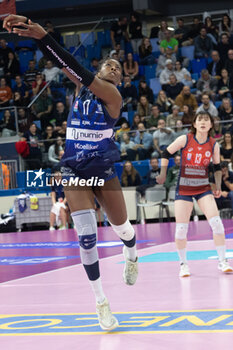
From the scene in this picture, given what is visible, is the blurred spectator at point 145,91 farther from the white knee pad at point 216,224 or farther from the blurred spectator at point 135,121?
the white knee pad at point 216,224

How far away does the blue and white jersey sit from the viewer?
4949mm

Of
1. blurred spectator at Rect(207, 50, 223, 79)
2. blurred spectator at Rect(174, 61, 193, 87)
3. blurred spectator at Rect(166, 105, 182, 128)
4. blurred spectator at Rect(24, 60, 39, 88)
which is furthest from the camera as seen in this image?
blurred spectator at Rect(24, 60, 39, 88)

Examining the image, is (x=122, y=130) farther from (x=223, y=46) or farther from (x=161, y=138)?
(x=223, y=46)

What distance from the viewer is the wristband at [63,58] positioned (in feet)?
14.3

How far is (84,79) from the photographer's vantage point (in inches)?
179

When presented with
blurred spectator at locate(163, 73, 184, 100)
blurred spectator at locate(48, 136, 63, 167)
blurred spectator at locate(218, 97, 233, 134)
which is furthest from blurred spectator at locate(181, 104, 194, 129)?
blurred spectator at locate(48, 136, 63, 167)

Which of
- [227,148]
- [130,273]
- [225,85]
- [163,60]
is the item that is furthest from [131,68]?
[130,273]

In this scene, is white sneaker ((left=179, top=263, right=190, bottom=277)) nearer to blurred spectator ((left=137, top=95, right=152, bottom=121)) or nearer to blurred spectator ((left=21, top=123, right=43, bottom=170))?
blurred spectator ((left=21, top=123, right=43, bottom=170))

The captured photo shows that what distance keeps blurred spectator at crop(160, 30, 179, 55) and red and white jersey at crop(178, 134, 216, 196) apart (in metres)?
12.6

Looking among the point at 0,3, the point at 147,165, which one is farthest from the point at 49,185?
the point at 0,3

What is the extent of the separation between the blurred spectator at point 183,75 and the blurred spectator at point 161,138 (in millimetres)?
2597

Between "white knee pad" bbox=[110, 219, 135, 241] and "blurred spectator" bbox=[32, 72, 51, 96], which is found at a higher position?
"blurred spectator" bbox=[32, 72, 51, 96]

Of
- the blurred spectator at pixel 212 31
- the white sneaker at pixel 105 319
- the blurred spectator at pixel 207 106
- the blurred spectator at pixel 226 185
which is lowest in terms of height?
the blurred spectator at pixel 226 185

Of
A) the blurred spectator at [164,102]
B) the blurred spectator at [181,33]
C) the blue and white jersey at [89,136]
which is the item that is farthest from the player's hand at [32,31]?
the blurred spectator at [181,33]
